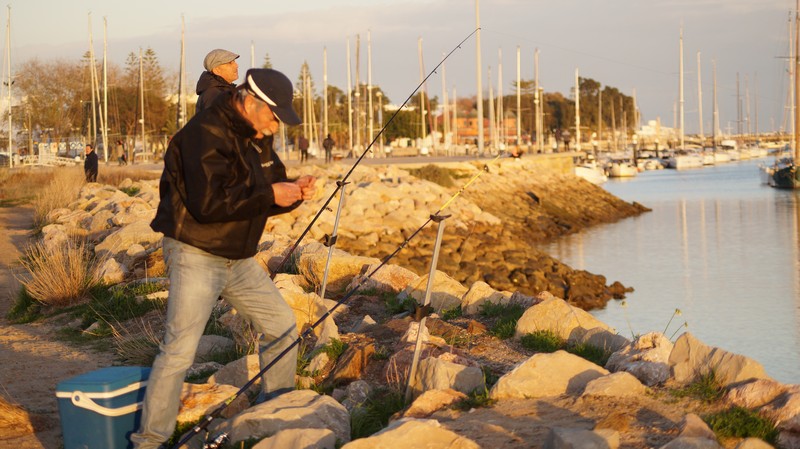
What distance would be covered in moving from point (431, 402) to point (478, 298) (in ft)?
12.8

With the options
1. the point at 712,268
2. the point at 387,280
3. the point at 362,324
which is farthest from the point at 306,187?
the point at 712,268

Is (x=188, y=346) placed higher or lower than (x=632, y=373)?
higher

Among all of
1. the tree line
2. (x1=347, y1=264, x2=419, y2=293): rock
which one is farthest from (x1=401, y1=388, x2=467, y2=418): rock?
the tree line

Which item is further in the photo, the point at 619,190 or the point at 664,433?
the point at 619,190

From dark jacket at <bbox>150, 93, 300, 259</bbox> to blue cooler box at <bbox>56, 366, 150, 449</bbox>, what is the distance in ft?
3.02

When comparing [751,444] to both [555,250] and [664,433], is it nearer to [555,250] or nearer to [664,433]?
[664,433]

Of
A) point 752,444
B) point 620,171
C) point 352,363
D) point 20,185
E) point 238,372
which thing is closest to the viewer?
point 752,444

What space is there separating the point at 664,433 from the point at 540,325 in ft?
8.89

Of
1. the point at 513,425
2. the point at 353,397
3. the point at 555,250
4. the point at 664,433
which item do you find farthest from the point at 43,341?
the point at 555,250

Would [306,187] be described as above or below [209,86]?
below

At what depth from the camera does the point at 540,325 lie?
26.1ft

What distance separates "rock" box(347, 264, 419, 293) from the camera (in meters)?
10.8

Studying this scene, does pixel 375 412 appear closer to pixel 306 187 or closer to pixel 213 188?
pixel 306 187

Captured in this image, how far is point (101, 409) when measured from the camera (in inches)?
210
